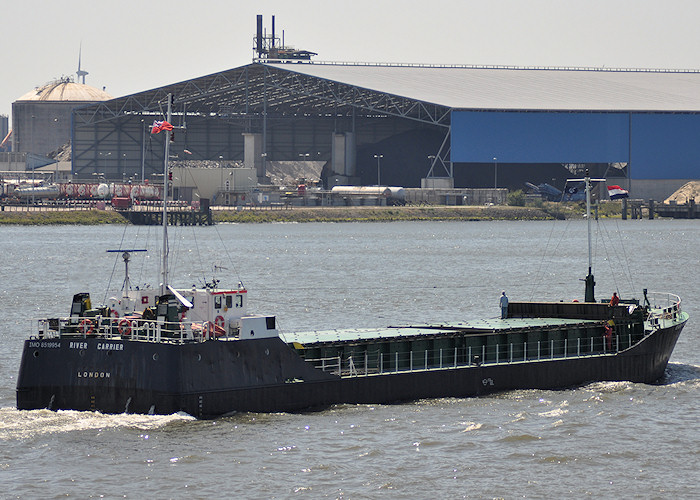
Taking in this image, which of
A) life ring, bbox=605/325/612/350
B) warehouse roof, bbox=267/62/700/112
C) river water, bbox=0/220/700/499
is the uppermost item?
warehouse roof, bbox=267/62/700/112

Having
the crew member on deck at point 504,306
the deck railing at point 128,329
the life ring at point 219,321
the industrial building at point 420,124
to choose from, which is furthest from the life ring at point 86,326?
the industrial building at point 420,124

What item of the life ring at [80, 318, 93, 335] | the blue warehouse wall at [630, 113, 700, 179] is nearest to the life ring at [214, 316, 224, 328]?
the life ring at [80, 318, 93, 335]

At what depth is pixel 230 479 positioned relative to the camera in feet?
96.4

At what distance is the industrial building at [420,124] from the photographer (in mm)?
165000

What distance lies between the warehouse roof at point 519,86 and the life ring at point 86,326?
421 feet

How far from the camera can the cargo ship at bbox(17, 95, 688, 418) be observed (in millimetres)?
→ 32594

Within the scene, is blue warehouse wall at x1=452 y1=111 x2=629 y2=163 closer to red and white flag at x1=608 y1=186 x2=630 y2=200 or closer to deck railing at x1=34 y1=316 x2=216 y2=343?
red and white flag at x1=608 y1=186 x2=630 y2=200

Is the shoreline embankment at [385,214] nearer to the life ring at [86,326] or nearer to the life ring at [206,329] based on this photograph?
the life ring at [86,326]

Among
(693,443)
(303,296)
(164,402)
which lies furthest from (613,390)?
(303,296)

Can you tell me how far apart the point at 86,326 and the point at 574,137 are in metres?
140

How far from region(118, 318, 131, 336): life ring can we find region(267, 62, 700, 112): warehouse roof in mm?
127829

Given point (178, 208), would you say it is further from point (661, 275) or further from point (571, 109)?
point (661, 275)

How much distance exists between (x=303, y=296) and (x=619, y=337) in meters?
31.3

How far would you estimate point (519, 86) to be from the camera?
573ft
